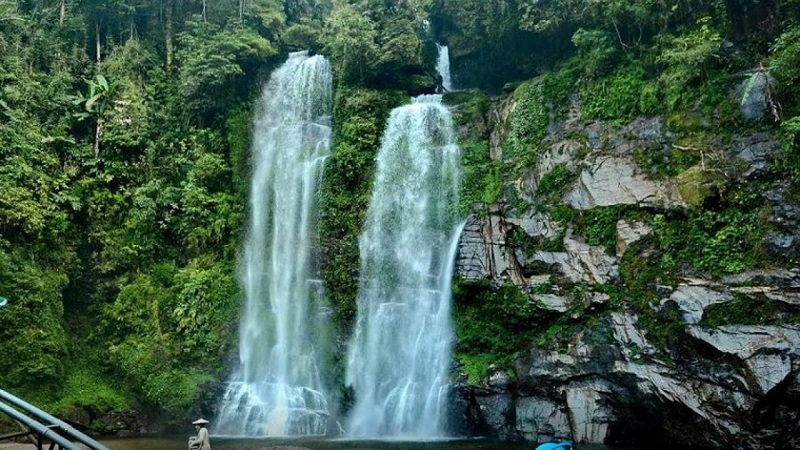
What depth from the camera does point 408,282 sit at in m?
17.5

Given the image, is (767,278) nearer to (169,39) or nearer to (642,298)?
(642,298)

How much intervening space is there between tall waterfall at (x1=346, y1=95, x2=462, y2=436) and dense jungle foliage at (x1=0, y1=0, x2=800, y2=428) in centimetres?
58

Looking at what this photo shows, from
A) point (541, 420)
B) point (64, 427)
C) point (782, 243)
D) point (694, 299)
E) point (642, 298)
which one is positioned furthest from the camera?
point (541, 420)

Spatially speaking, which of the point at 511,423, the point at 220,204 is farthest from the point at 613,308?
the point at 220,204

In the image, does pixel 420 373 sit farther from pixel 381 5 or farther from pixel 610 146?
pixel 381 5

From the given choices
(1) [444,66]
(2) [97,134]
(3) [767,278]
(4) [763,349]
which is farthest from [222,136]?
(4) [763,349]

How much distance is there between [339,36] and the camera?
2184 centimetres

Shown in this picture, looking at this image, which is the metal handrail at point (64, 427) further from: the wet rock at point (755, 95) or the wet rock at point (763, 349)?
the wet rock at point (755, 95)

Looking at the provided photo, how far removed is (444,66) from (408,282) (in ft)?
35.8

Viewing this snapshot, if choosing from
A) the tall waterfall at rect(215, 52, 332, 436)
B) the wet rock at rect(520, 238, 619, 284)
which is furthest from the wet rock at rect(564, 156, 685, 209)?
the tall waterfall at rect(215, 52, 332, 436)

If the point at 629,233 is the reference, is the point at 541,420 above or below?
below

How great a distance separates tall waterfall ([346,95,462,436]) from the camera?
15805mm

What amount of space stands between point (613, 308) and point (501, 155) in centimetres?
612

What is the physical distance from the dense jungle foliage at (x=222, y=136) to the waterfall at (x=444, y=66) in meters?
0.59
